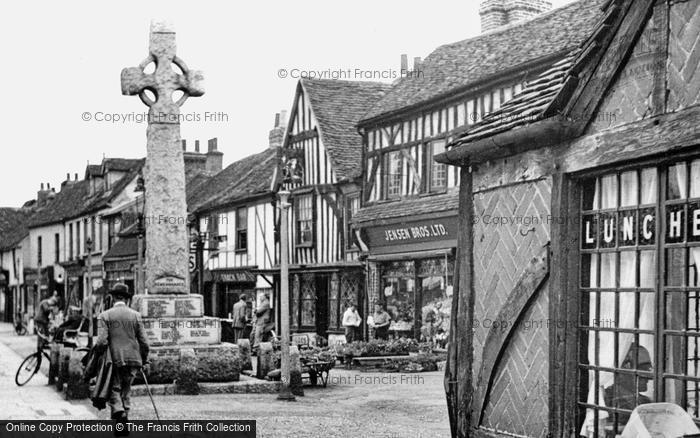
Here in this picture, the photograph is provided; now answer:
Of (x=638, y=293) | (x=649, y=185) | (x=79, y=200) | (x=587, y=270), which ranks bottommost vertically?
(x=638, y=293)

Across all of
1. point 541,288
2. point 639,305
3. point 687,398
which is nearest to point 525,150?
point 541,288

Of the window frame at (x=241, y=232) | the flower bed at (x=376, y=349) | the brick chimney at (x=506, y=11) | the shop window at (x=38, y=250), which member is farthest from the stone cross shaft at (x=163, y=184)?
the shop window at (x=38, y=250)

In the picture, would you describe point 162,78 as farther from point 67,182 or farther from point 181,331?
point 67,182

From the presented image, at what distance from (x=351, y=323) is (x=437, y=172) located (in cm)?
427

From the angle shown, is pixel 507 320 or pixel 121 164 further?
pixel 121 164

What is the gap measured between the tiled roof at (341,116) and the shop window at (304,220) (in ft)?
5.41

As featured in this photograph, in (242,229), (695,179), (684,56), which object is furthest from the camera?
(242,229)

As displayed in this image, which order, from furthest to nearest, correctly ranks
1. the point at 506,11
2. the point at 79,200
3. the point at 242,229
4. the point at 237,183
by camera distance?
the point at 79,200 < the point at 237,183 < the point at 242,229 < the point at 506,11

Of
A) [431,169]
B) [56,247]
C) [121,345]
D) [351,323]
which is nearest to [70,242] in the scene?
[56,247]

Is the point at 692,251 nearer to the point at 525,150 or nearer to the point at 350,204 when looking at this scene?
the point at 525,150

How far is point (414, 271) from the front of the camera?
77.5 feet

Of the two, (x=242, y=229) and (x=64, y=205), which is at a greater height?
(x=64, y=205)

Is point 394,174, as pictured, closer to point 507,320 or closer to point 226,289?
point 226,289

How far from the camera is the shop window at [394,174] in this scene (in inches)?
938
